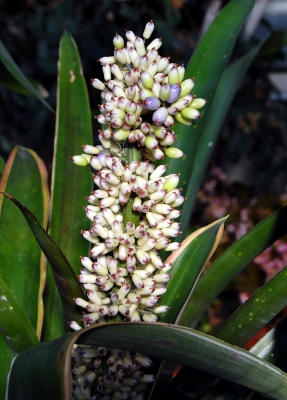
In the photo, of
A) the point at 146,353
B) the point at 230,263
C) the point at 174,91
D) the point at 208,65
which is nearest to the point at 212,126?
the point at 208,65

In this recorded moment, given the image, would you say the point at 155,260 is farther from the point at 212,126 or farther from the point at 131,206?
the point at 212,126

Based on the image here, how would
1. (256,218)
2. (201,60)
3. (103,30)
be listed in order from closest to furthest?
(201,60), (256,218), (103,30)

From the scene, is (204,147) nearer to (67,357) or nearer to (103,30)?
(67,357)

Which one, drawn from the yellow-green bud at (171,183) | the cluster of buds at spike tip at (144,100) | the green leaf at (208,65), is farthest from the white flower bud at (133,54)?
the green leaf at (208,65)

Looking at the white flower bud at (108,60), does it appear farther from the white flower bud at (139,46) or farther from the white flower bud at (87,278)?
the white flower bud at (87,278)

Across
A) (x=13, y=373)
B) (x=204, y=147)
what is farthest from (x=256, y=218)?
(x=13, y=373)

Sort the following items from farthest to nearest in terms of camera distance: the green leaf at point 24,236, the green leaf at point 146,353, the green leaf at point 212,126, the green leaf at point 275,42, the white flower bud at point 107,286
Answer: the green leaf at point 275,42 < the green leaf at point 212,126 < the green leaf at point 24,236 < the white flower bud at point 107,286 < the green leaf at point 146,353
